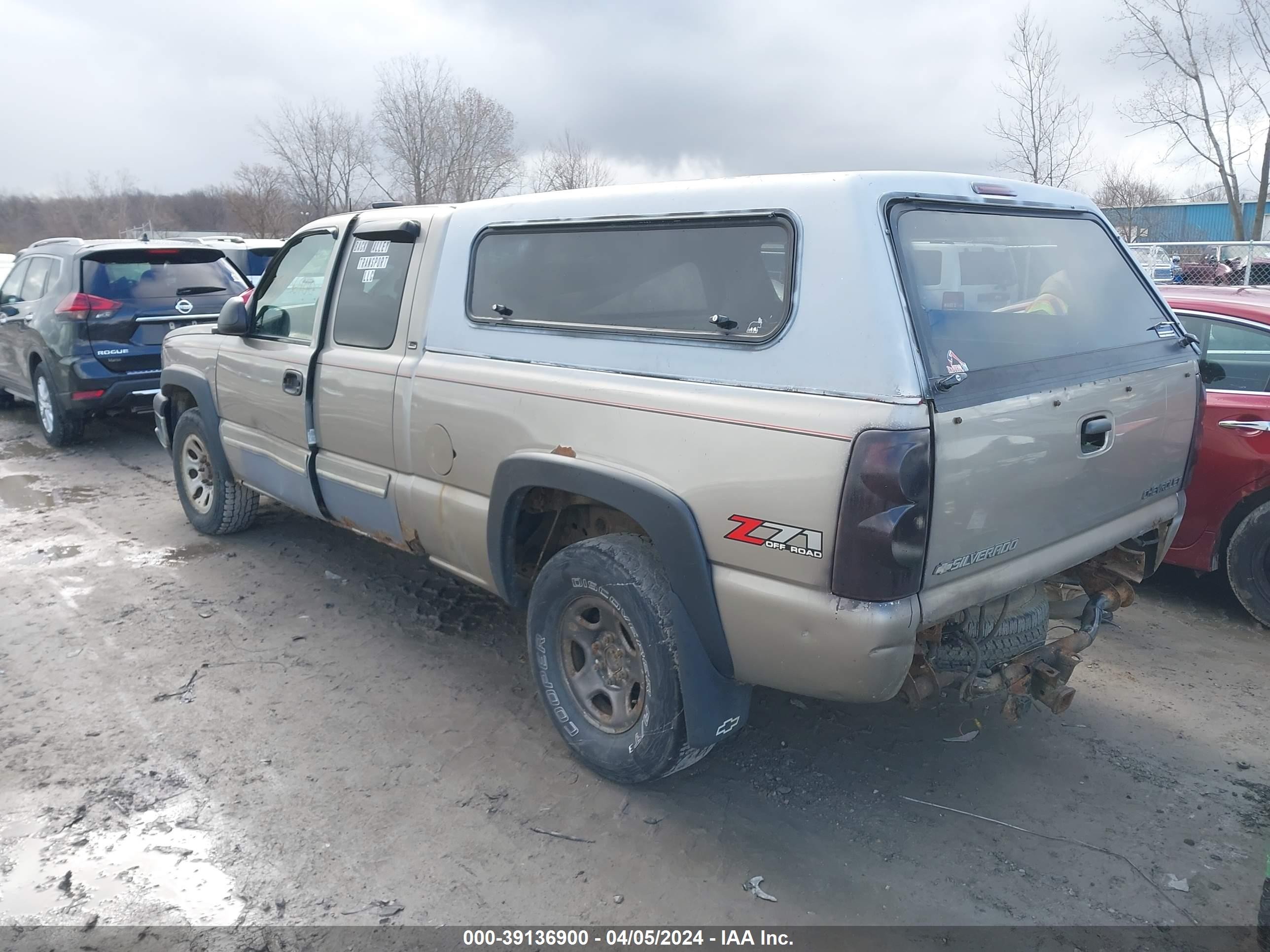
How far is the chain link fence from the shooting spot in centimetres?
1249

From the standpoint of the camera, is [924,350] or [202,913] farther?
[202,913]

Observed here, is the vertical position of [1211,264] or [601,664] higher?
[1211,264]

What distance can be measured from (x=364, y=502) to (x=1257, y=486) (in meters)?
4.33

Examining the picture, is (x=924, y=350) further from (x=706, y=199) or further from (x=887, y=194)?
(x=706, y=199)

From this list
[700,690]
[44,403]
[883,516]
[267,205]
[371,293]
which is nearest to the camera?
[883,516]

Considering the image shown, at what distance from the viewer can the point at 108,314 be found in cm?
805

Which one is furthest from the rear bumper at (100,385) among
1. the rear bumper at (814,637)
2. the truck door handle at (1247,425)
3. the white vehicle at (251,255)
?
the truck door handle at (1247,425)

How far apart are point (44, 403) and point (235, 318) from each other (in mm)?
5310

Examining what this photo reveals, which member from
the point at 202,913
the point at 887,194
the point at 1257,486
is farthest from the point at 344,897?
the point at 1257,486

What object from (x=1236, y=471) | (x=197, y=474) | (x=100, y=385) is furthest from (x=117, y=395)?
(x=1236, y=471)

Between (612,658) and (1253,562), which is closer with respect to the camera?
(612,658)

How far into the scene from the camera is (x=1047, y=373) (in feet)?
9.45

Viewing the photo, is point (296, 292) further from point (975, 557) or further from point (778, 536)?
point (975, 557)

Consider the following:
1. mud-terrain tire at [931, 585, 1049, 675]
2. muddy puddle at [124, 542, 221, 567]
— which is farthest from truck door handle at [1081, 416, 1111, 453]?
muddy puddle at [124, 542, 221, 567]
